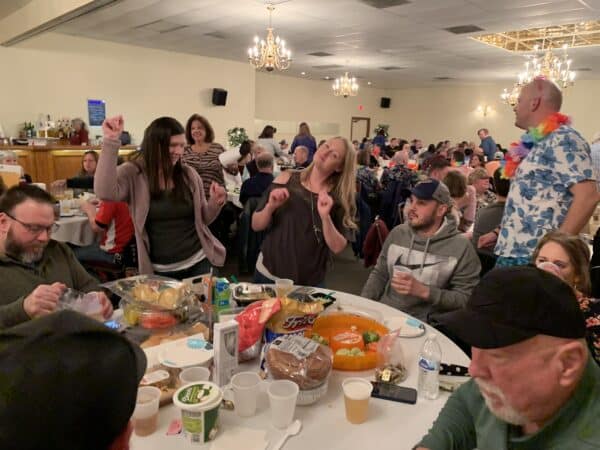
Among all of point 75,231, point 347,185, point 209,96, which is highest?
point 209,96

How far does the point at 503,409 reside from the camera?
3.02 ft

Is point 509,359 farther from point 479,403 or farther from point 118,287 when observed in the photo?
point 118,287

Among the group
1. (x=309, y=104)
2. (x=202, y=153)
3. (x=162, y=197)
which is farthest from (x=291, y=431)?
(x=309, y=104)

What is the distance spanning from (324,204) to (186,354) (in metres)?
1.03

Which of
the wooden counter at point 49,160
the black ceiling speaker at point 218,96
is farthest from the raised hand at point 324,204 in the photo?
the black ceiling speaker at point 218,96

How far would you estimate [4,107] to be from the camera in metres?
7.04

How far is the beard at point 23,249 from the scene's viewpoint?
1692 mm

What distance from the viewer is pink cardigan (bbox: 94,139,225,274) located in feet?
6.89

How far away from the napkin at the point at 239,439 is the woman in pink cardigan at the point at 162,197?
134 cm

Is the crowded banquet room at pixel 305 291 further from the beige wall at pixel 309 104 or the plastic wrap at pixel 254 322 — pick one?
the beige wall at pixel 309 104

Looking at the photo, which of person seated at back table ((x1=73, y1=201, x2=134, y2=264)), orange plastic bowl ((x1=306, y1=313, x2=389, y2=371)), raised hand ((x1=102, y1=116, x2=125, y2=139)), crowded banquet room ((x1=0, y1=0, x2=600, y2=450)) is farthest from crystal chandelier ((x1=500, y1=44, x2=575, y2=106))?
raised hand ((x1=102, y1=116, x2=125, y2=139))

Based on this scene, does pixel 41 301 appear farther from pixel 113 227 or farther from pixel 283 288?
pixel 113 227

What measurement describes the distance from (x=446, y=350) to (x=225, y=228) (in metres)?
3.84

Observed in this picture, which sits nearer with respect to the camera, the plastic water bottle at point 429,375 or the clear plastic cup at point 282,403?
the clear plastic cup at point 282,403
